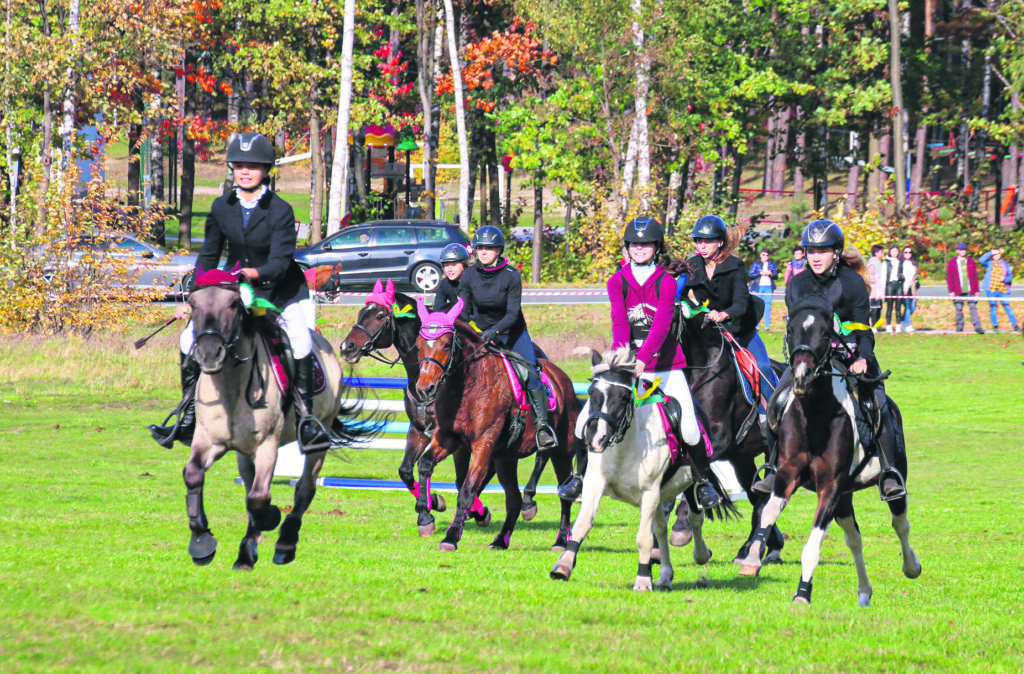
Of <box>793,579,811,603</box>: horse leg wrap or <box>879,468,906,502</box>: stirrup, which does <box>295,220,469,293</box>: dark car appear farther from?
<box>793,579,811,603</box>: horse leg wrap

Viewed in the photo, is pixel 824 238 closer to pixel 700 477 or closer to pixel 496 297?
pixel 700 477

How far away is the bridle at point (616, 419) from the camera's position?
30.9 ft

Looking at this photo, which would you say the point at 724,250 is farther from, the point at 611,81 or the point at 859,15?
the point at 859,15

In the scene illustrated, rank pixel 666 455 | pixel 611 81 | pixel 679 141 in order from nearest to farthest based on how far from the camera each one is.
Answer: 1. pixel 666 455
2. pixel 611 81
3. pixel 679 141

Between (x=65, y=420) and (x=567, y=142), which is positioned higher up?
(x=567, y=142)

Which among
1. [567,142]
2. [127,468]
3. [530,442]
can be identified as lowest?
[127,468]

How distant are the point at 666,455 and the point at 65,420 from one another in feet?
51.1

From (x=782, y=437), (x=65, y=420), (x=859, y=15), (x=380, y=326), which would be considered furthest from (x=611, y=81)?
(x=782, y=437)

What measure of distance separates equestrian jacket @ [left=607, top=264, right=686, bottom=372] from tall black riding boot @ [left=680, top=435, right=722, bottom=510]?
2.17 ft

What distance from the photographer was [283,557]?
10312mm

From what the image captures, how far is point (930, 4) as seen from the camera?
52.9m

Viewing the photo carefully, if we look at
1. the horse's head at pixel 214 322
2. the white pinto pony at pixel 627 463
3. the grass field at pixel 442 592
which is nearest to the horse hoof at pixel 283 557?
the grass field at pixel 442 592

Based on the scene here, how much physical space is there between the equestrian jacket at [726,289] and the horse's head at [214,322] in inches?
198

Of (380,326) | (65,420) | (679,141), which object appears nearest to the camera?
(380,326)
